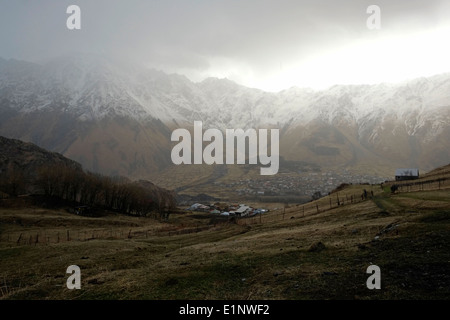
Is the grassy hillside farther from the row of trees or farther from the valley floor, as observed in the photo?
→ the row of trees

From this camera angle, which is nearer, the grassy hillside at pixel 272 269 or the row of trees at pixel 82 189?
the grassy hillside at pixel 272 269

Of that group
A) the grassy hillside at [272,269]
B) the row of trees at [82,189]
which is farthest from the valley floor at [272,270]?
the row of trees at [82,189]

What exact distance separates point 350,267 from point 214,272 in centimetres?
1027

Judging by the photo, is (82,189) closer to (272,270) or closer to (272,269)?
(272,269)

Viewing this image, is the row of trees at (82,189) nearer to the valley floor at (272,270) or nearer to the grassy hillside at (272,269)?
the grassy hillside at (272,269)

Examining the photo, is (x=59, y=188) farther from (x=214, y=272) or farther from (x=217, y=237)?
(x=214, y=272)

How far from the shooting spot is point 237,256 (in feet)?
94.4

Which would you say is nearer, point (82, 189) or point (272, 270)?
point (272, 270)

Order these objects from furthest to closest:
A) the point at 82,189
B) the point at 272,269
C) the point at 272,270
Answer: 1. the point at 82,189
2. the point at 272,269
3. the point at 272,270

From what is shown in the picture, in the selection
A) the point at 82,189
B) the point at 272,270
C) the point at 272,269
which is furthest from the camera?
the point at 82,189

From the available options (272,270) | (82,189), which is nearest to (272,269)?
(272,270)

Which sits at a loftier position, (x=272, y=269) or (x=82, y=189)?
(x=272, y=269)

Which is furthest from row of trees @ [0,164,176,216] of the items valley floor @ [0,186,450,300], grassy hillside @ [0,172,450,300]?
valley floor @ [0,186,450,300]

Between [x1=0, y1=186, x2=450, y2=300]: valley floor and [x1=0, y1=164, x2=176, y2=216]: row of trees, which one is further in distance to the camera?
[x1=0, y1=164, x2=176, y2=216]: row of trees
